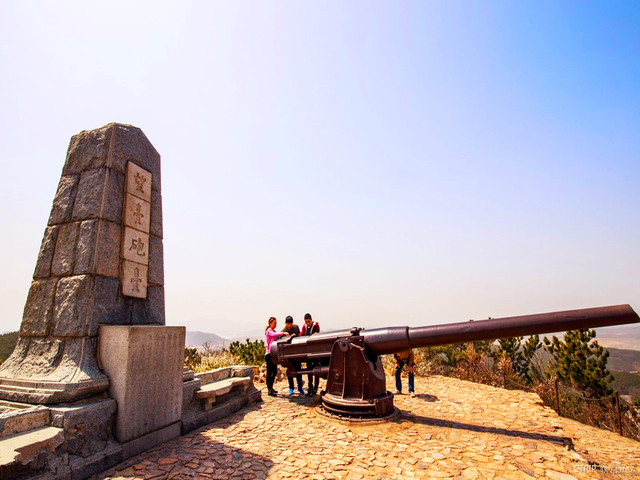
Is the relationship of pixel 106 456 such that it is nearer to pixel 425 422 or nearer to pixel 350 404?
pixel 350 404

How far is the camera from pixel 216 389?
5.98 metres

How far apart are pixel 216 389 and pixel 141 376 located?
170 cm

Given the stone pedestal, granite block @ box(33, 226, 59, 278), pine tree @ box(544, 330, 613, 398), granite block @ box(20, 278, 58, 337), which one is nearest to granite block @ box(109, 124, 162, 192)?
granite block @ box(33, 226, 59, 278)

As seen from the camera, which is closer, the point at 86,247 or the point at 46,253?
the point at 86,247

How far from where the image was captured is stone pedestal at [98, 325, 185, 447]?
4367 mm

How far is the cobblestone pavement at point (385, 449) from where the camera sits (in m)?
3.96

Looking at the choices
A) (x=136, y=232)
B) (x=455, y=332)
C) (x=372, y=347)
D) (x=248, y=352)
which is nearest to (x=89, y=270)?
(x=136, y=232)

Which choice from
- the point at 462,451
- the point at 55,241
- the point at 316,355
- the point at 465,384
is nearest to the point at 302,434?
the point at 316,355

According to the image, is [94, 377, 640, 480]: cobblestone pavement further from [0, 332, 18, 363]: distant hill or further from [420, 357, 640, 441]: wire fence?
[0, 332, 18, 363]: distant hill

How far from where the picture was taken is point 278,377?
32.3ft

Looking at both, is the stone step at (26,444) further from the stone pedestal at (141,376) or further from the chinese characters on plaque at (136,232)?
the chinese characters on plaque at (136,232)

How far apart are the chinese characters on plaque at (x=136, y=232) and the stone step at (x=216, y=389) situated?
6.03 ft

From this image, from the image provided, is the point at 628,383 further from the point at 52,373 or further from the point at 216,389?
the point at 52,373

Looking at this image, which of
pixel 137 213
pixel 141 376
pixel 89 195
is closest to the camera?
pixel 141 376
